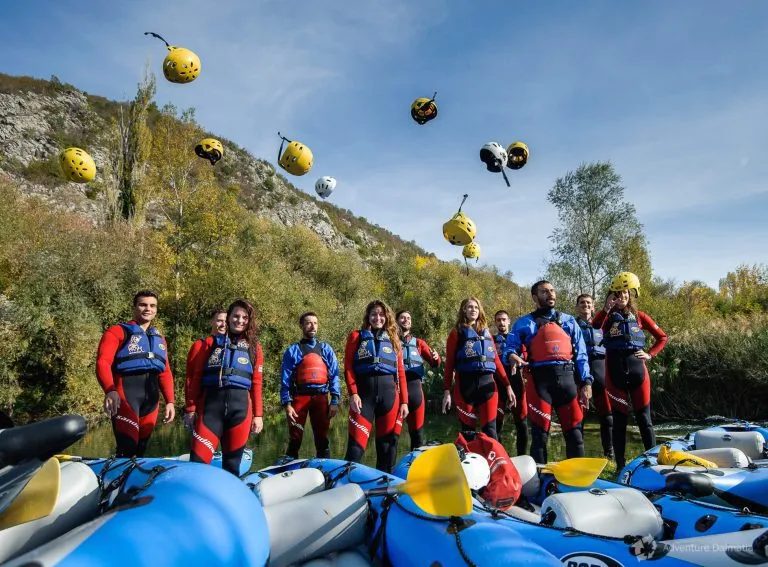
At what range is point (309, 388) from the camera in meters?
5.20

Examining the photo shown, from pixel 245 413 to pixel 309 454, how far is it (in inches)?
130

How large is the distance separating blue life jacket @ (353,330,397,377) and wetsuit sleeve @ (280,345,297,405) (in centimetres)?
99

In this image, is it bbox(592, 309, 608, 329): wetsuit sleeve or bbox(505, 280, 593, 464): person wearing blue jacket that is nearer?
bbox(505, 280, 593, 464): person wearing blue jacket

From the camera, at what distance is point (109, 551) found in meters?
1.53

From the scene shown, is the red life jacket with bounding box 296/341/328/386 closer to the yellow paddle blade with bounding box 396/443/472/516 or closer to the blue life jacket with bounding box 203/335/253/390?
the blue life jacket with bounding box 203/335/253/390

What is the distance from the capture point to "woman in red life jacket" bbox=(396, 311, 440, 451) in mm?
5418

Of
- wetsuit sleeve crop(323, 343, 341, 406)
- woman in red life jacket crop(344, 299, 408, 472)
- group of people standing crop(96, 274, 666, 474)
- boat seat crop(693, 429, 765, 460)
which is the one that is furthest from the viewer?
wetsuit sleeve crop(323, 343, 341, 406)

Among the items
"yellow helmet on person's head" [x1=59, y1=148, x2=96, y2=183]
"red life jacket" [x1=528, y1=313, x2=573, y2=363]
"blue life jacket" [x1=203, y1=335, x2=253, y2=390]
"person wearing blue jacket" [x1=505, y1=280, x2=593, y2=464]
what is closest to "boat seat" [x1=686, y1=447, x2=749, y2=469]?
"person wearing blue jacket" [x1=505, y1=280, x2=593, y2=464]

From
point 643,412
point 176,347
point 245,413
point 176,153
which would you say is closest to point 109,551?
point 245,413

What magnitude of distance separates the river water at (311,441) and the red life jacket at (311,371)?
1631 millimetres

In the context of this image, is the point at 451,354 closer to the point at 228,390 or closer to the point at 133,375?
the point at 228,390

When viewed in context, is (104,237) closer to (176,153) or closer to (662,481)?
(176,153)

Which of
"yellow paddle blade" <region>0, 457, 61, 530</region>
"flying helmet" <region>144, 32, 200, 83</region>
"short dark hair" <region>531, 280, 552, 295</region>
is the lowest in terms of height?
"yellow paddle blade" <region>0, 457, 61, 530</region>

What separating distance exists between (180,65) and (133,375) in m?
3.88
